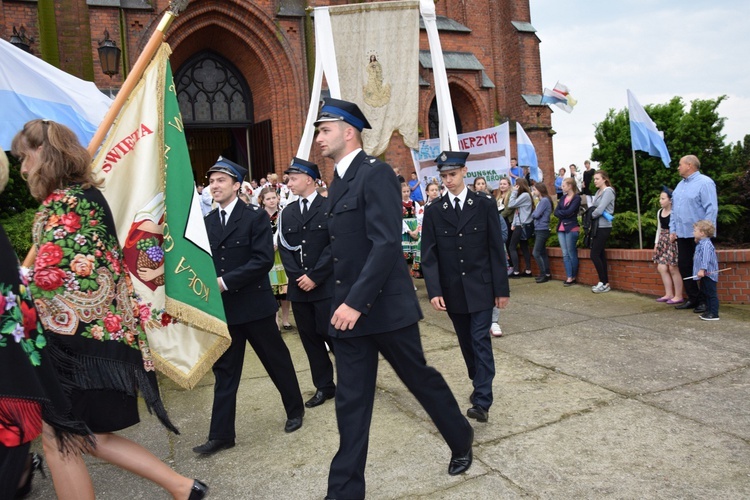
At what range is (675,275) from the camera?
26.0 feet

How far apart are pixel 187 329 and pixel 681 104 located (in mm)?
8916

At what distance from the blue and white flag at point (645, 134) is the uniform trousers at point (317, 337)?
20.0ft

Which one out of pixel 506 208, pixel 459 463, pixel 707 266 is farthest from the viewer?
pixel 506 208

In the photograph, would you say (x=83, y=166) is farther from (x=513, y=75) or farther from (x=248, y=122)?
(x=513, y=75)

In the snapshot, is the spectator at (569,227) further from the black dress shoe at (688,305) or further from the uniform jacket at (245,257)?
the uniform jacket at (245,257)

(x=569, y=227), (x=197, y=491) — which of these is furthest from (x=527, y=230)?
(x=197, y=491)

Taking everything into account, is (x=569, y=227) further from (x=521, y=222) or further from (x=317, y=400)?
(x=317, y=400)

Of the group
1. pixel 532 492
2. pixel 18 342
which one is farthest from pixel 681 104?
pixel 18 342

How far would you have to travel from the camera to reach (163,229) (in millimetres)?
3719

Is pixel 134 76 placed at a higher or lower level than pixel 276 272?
higher

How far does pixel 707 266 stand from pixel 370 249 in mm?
5398

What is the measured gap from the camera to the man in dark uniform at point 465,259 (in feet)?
14.9

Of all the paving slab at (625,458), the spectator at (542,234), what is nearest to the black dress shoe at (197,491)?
the paving slab at (625,458)

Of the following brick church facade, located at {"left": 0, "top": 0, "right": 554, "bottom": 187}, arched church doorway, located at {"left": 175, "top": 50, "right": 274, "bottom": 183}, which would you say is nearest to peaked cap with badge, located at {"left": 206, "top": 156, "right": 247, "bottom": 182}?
brick church facade, located at {"left": 0, "top": 0, "right": 554, "bottom": 187}
